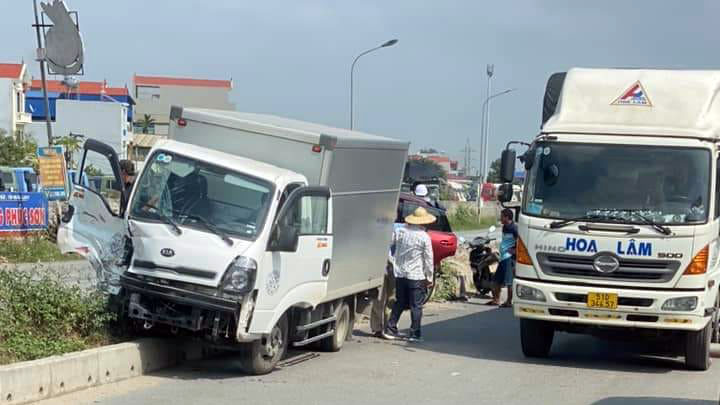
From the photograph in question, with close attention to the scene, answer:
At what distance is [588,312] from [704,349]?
159cm

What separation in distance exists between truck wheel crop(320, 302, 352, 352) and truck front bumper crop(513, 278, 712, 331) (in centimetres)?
232

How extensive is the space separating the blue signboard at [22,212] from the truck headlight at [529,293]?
15.9m

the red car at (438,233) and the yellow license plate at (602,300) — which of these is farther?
the red car at (438,233)

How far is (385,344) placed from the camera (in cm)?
1394

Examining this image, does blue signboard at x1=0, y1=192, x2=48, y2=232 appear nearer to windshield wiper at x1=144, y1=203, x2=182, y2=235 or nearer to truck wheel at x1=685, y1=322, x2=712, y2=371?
windshield wiper at x1=144, y1=203, x2=182, y2=235

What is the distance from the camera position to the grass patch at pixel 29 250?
74.7 ft

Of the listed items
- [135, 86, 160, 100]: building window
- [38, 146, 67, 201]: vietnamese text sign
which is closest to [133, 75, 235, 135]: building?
[135, 86, 160, 100]: building window

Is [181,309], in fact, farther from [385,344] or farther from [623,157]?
[623,157]

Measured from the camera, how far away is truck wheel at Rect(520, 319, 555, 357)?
1284 cm

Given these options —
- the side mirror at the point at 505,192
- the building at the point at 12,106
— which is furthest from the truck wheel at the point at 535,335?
the building at the point at 12,106

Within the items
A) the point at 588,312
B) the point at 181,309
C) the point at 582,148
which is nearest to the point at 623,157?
the point at 582,148

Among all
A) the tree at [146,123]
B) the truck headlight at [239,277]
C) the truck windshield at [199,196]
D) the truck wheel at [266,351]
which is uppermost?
the truck windshield at [199,196]

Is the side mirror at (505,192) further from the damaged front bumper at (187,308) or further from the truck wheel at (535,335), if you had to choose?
the damaged front bumper at (187,308)

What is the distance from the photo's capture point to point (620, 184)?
12.1 meters
